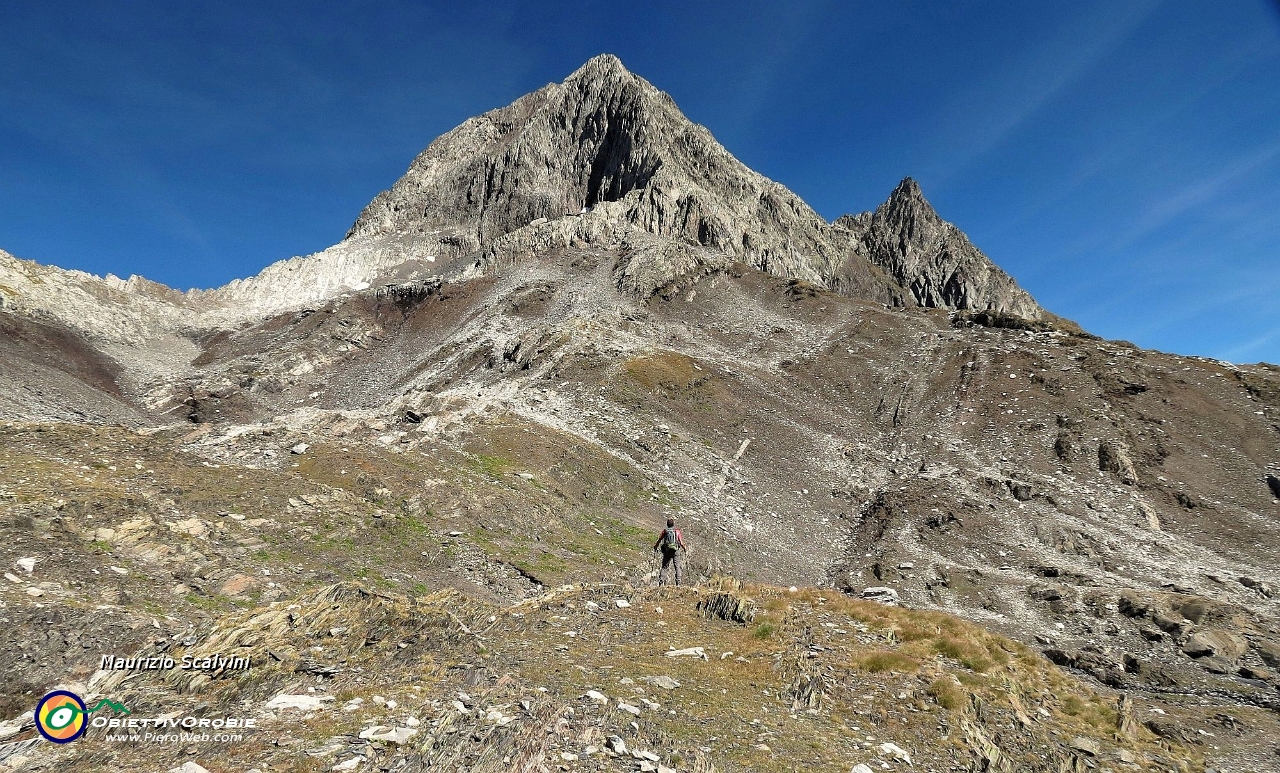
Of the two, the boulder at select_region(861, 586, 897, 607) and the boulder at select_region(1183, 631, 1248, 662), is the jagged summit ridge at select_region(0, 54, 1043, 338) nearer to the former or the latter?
the boulder at select_region(861, 586, 897, 607)

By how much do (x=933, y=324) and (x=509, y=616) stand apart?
217ft

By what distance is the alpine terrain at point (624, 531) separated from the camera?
330 inches

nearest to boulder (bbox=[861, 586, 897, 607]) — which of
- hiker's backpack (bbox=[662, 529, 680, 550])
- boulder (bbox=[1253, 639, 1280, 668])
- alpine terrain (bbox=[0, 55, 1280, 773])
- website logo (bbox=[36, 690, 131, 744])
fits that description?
alpine terrain (bbox=[0, 55, 1280, 773])

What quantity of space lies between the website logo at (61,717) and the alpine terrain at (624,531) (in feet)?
0.40

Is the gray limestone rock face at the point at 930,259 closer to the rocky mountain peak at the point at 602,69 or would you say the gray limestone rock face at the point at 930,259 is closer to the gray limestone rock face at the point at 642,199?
the gray limestone rock face at the point at 642,199

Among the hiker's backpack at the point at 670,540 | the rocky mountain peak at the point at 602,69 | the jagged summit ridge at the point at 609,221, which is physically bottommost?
the hiker's backpack at the point at 670,540

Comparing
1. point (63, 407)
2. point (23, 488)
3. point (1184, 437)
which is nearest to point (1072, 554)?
point (1184, 437)

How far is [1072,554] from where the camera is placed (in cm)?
3147

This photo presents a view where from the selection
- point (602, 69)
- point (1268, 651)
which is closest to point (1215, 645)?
point (1268, 651)

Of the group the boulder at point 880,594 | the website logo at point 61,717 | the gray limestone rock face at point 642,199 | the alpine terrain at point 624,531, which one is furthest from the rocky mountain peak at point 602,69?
the website logo at point 61,717

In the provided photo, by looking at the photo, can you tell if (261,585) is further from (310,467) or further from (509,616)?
(310,467)

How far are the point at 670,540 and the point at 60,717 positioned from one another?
14260 millimetres

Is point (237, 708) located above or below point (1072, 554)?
below

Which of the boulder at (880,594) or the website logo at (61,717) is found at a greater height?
the boulder at (880,594)
